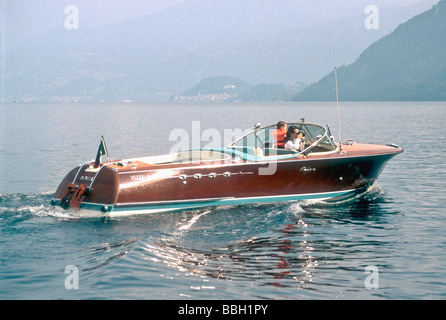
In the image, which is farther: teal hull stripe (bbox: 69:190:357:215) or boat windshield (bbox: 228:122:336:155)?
boat windshield (bbox: 228:122:336:155)

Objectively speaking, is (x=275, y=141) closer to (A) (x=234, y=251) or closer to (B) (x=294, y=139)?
(B) (x=294, y=139)

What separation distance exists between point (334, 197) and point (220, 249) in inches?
267

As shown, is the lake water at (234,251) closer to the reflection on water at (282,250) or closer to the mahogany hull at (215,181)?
the reflection on water at (282,250)

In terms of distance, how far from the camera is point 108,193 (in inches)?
567

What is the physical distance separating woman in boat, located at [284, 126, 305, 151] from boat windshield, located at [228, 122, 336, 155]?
0.63ft

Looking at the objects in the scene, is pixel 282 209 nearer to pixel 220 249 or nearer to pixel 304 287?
pixel 220 249

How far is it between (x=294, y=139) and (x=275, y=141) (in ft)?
2.07

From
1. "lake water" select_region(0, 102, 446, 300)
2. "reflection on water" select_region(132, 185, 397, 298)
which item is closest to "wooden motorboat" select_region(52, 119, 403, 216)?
"lake water" select_region(0, 102, 446, 300)

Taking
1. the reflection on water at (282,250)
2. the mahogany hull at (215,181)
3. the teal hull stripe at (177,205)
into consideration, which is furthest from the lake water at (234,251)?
the mahogany hull at (215,181)

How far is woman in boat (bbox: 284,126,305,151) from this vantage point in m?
17.1

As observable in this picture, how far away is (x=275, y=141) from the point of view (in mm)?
17625

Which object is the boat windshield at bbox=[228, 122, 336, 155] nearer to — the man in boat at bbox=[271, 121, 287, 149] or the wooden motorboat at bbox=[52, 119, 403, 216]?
the wooden motorboat at bbox=[52, 119, 403, 216]

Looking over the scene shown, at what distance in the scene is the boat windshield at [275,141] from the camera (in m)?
17.3
